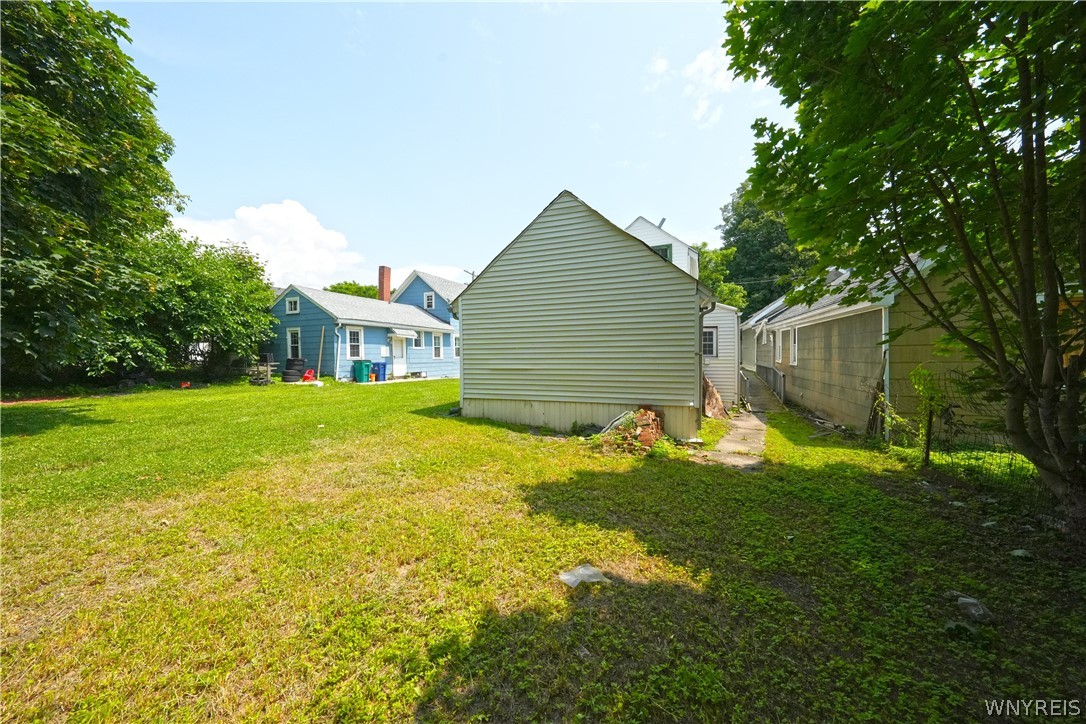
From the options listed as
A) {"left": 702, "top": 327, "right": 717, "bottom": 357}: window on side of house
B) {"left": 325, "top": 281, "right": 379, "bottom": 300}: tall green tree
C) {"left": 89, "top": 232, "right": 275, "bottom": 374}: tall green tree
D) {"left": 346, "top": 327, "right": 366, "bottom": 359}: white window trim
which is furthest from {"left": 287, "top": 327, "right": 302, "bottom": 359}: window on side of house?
{"left": 325, "top": 281, "right": 379, "bottom": 300}: tall green tree

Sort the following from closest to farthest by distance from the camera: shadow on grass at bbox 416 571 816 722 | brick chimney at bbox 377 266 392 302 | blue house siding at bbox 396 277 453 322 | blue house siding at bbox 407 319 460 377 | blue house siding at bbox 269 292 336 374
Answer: shadow on grass at bbox 416 571 816 722 < blue house siding at bbox 269 292 336 374 < blue house siding at bbox 407 319 460 377 < brick chimney at bbox 377 266 392 302 < blue house siding at bbox 396 277 453 322

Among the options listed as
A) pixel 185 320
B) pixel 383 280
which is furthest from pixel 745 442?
pixel 383 280

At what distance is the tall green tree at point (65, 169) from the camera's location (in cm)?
629

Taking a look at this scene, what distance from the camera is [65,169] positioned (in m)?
7.02

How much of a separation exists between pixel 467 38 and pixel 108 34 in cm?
790

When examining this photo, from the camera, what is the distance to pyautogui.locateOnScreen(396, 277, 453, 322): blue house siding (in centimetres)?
2689

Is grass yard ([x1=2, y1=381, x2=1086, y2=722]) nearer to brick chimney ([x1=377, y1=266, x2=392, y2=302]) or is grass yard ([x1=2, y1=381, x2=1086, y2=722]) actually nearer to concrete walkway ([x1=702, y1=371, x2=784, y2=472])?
concrete walkway ([x1=702, y1=371, x2=784, y2=472])

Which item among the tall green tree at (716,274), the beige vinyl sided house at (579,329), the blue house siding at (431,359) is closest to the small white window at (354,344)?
the blue house siding at (431,359)

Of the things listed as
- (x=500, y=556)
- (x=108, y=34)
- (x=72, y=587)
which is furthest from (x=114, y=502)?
(x=108, y=34)

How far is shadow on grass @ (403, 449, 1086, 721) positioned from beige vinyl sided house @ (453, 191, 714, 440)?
400 cm

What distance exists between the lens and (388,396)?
1300 centimetres

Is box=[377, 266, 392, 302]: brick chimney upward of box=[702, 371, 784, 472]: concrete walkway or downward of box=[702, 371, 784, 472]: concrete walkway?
upward

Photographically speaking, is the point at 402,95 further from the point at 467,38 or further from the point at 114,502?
the point at 114,502

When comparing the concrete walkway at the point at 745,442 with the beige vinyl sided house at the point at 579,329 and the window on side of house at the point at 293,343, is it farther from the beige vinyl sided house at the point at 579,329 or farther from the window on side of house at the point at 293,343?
the window on side of house at the point at 293,343
